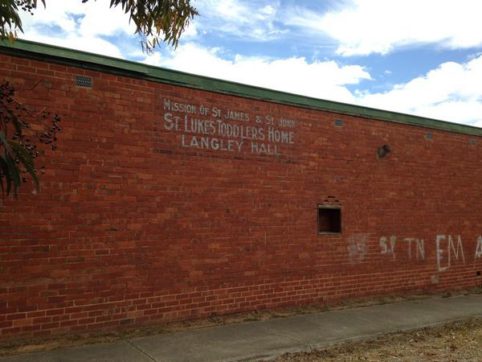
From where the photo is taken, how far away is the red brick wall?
240 inches

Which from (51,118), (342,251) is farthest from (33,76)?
(342,251)

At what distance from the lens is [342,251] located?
905 centimetres

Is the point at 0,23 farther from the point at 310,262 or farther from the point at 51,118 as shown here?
the point at 310,262

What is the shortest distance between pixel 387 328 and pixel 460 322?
4.98 feet

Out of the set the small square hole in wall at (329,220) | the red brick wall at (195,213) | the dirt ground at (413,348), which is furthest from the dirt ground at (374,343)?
the small square hole in wall at (329,220)

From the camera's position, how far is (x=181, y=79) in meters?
7.34

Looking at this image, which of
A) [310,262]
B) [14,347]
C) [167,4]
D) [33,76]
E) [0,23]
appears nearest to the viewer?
[0,23]

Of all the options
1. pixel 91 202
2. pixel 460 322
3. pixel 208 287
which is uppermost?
pixel 91 202

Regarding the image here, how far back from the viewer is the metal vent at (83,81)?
6.41 metres

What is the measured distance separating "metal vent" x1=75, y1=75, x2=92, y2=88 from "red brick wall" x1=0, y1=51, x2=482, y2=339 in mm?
63

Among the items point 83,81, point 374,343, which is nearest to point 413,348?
point 374,343

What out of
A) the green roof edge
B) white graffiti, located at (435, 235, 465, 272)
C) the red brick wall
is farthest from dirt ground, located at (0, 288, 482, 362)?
the green roof edge

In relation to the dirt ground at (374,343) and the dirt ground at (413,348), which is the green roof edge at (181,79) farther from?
the dirt ground at (413,348)

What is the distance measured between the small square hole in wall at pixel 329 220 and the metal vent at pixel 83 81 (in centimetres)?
475
